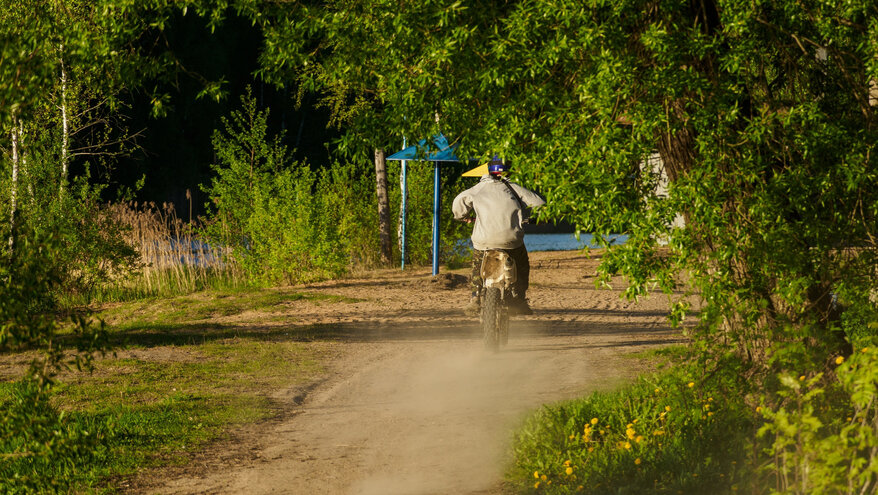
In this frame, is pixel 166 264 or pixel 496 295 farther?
pixel 166 264

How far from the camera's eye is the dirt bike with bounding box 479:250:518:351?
386 inches

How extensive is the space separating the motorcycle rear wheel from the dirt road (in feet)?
0.57

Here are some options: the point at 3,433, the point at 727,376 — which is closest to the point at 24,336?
the point at 3,433

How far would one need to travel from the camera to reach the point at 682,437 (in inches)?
234

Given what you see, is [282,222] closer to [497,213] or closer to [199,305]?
[199,305]

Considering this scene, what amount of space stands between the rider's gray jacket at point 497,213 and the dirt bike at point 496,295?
0.53 feet

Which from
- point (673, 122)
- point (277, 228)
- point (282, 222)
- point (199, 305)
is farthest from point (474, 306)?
point (282, 222)

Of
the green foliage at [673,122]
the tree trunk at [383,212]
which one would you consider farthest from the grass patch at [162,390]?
the tree trunk at [383,212]

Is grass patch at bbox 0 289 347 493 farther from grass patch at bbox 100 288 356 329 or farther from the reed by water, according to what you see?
the reed by water

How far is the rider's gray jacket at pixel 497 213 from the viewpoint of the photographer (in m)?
9.99

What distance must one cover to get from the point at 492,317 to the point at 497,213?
3.59ft

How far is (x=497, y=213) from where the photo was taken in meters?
10.0

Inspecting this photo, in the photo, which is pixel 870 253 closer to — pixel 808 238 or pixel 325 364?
pixel 808 238

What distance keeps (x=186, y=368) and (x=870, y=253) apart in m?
6.48
